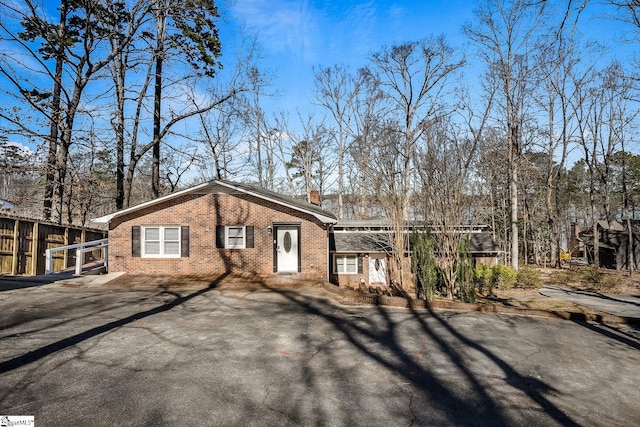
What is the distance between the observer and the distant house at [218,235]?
13.9 m

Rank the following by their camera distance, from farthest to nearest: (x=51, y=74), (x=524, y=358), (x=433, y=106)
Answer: (x=433, y=106) < (x=51, y=74) < (x=524, y=358)

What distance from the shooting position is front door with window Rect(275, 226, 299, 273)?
14117 millimetres

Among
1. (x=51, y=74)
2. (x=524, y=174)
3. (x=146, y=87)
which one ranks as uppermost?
(x=146, y=87)

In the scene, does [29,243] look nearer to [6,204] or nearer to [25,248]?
[25,248]

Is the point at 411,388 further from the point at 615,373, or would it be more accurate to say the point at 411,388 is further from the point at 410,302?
the point at 410,302

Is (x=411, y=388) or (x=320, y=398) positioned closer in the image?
(x=320, y=398)

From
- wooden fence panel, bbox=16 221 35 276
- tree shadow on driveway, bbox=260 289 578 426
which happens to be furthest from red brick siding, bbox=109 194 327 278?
tree shadow on driveway, bbox=260 289 578 426

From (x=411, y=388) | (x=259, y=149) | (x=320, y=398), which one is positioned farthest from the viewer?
(x=259, y=149)

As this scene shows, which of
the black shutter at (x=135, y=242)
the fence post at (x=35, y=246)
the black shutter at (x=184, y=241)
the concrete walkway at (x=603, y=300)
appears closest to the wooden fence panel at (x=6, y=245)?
the fence post at (x=35, y=246)

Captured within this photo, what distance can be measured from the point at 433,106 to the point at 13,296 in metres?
26.8

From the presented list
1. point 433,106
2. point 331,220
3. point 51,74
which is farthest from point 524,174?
point 51,74

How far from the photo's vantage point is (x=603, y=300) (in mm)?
14008

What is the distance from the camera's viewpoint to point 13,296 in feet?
31.7

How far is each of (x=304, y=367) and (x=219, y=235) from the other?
9371 millimetres
